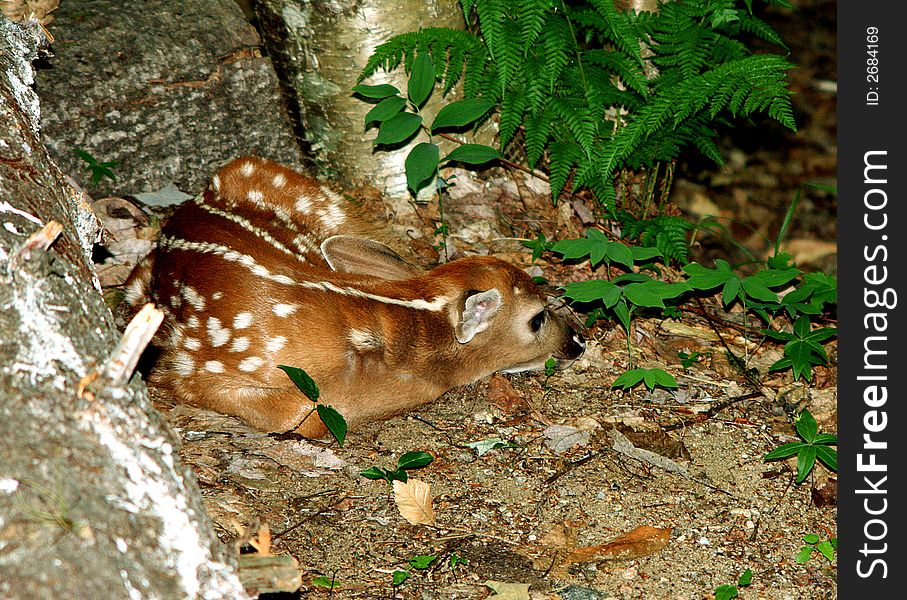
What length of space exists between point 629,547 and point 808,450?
0.89 meters

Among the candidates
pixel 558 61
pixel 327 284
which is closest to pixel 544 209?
pixel 558 61

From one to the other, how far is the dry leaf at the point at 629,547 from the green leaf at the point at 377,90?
8.42 ft

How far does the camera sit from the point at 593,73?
526 cm

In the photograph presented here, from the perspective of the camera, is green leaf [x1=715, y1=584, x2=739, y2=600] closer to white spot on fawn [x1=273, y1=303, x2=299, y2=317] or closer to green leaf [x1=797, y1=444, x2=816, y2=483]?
green leaf [x1=797, y1=444, x2=816, y2=483]

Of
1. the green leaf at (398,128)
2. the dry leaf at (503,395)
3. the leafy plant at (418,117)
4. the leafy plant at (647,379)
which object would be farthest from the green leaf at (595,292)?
the green leaf at (398,128)

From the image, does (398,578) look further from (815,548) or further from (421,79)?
(421,79)

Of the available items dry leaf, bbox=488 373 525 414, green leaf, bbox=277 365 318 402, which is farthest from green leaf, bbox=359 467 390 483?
dry leaf, bbox=488 373 525 414

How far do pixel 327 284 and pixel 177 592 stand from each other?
2.30 meters

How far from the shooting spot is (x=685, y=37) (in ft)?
16.8

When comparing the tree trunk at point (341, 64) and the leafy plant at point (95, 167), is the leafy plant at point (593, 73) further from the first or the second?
the leafy plant at point (95, 167)

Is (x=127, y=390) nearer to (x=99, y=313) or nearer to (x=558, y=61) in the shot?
(x=99, y=313)

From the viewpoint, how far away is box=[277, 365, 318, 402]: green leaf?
3.84m

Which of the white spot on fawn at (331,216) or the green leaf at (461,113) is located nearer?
the green leaf at (461,113)

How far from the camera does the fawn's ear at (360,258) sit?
15.3 feet
